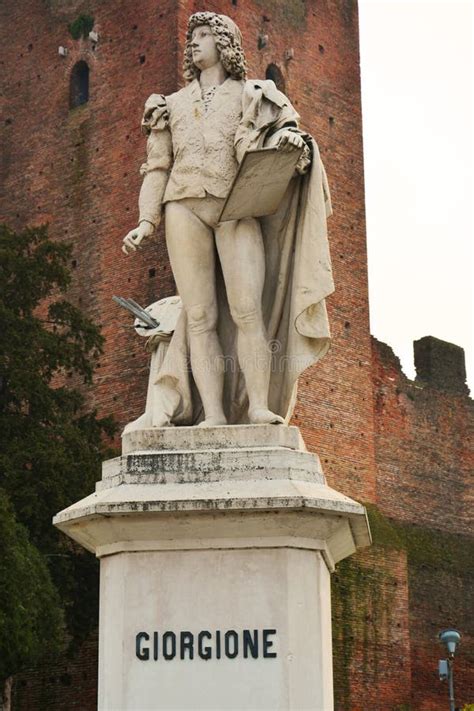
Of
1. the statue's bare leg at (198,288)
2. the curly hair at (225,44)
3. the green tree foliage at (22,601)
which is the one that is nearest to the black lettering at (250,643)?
the statue's bare leg at (198,288)

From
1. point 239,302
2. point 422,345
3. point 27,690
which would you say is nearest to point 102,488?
point 239,302

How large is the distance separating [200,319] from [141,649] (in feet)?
4.82

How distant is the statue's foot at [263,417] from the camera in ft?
21.2

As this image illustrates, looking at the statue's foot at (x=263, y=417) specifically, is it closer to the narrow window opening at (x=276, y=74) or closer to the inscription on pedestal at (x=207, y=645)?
the inscription on pedestal at (x=207, y=645)

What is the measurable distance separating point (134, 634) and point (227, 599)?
0.38m

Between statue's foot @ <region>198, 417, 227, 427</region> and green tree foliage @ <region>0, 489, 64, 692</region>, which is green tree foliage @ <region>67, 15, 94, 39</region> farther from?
statue's foot @ <region>198, 417, 227, 427</region>

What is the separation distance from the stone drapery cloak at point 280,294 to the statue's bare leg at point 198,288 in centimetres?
10

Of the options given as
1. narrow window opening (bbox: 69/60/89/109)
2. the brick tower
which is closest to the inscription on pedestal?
the brick tower

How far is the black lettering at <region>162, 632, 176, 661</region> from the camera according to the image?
6.05m

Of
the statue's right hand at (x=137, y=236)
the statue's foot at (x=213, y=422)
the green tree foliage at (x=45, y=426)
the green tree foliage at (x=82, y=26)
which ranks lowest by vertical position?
the statue's foot at (x=213, y=422)

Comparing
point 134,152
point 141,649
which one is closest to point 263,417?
point 141,649

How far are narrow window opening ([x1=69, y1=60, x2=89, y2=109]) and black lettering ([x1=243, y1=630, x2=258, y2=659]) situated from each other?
23726 millimetres

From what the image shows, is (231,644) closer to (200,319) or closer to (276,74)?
(200,319)

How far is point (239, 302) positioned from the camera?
666 cm
